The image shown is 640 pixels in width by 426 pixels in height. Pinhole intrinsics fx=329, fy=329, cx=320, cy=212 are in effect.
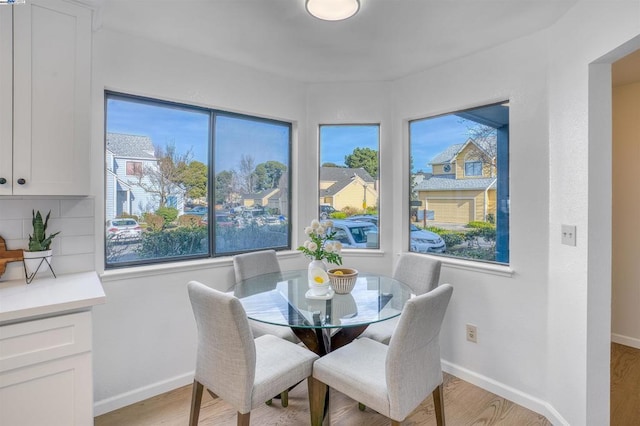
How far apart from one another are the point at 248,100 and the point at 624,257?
3681 millimetres

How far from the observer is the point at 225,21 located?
207 cm

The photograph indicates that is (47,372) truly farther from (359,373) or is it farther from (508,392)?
(508,392)

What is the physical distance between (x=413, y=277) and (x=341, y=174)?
3.99 feet

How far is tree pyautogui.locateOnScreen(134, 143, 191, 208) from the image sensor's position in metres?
2.42

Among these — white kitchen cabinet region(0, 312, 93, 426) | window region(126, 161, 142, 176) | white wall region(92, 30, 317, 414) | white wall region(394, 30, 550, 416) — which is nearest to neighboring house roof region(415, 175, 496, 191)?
white wall region(394, 30, 550, 416)

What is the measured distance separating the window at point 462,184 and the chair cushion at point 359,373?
4.22ft

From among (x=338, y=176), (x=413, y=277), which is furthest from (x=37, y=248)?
→ (x=413, y=277)

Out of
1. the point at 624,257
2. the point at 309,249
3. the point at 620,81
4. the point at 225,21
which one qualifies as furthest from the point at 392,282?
the point at 620,81

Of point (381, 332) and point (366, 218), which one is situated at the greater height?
point (366, 218)

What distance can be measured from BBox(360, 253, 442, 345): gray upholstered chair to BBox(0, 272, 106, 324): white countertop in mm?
1635

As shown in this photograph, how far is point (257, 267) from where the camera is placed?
2674 mm

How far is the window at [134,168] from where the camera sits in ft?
7.66

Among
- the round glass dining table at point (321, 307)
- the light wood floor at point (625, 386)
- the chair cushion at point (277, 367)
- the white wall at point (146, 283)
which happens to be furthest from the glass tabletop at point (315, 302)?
the light wood floor at point (625, 386)

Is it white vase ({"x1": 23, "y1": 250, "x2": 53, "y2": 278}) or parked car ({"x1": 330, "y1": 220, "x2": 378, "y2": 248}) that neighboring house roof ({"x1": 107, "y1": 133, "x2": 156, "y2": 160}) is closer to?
white vase ({"x1": 23, "y1": 250, "x2": 53, "y2": 278})
